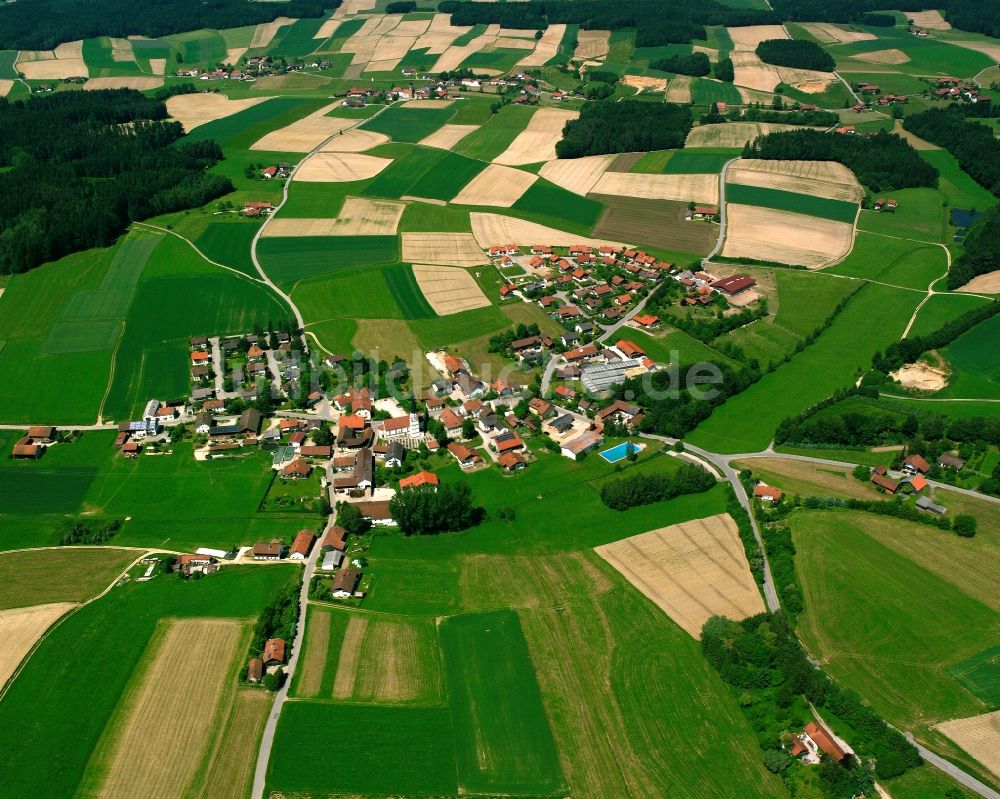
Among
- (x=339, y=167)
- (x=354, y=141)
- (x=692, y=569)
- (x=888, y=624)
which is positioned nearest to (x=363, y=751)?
(x=692, y=569)

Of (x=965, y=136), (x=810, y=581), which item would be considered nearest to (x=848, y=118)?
(x=965, y=136)

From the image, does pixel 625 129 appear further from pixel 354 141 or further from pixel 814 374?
pixel 814 374

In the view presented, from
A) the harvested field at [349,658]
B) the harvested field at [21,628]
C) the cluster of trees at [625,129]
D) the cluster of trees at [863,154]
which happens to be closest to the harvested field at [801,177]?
the cluster of trees at [863,154]

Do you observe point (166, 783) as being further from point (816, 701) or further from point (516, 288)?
point (516, 288)

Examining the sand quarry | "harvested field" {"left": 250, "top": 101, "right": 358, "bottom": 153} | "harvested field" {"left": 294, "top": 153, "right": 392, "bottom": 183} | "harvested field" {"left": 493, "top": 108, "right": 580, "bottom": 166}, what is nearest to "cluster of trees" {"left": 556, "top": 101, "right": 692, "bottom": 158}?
"harvested field" {"left": 493, "top": 108, "right": 580, "bottom": 166}

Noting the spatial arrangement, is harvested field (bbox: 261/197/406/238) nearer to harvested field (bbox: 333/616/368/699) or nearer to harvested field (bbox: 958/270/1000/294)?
harvested field (bbox: 333/616/368/699)

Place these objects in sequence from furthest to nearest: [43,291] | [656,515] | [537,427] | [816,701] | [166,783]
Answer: [43,291], [537,427], [656,515], [816,701], [166,783]

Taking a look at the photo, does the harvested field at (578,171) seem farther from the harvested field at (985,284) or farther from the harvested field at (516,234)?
the harvested field at (985,284)
